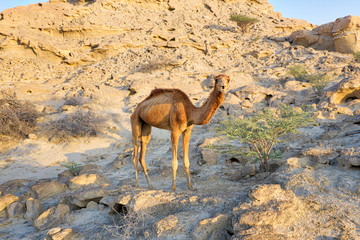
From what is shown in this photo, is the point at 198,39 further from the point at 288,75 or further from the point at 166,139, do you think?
the point at 166,139

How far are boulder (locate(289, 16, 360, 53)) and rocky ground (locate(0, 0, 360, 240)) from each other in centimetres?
12

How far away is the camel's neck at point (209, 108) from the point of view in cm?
312

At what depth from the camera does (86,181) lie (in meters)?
4.50

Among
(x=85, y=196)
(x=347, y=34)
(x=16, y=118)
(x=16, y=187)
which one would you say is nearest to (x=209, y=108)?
(x=85, y=196)

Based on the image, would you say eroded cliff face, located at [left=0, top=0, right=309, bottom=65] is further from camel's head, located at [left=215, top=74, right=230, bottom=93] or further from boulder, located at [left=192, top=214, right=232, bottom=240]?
boulder, located at [left=192, top=214, right=232, bottom=240]

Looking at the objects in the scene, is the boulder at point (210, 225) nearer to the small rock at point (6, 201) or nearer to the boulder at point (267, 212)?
the boulder at point (267, 212)

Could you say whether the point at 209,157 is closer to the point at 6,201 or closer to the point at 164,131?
the point at 6,201

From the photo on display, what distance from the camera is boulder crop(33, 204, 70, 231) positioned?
2.94m

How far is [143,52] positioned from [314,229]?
19039mm

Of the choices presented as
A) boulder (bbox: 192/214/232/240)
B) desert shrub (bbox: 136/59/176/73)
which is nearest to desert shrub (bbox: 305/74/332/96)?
desert shrub (bbox: 136/59/176/73)

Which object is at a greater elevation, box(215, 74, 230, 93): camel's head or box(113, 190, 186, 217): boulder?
box(215, 74, 230, 93): camel's head

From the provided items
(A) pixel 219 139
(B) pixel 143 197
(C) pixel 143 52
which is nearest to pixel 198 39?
(C) pixel 143 52

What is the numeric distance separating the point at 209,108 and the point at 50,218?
9.51 ft

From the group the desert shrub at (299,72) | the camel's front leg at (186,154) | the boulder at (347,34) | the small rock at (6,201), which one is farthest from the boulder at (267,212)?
the boulder at (347,34)
